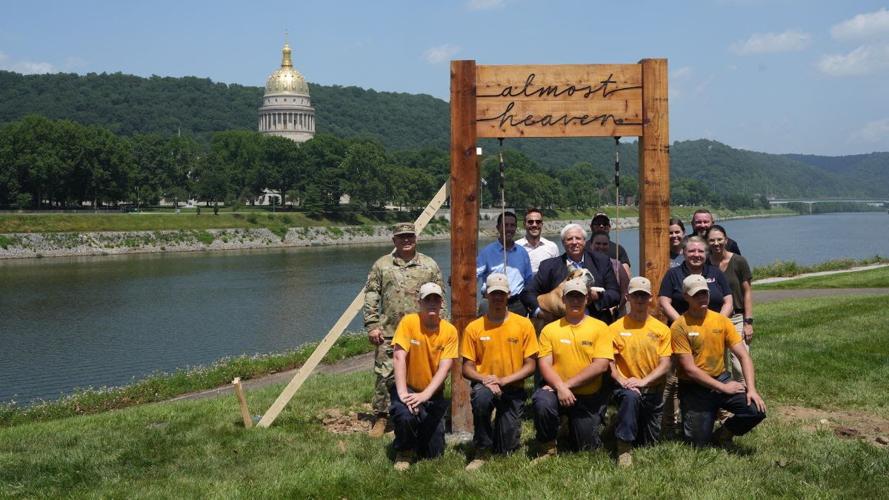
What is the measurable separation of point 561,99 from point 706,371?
2786mm

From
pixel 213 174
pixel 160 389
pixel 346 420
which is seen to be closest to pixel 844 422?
pixel 346 420

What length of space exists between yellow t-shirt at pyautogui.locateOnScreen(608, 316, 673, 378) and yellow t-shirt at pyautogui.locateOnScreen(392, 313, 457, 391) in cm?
135

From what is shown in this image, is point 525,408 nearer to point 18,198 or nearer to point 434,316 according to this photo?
point 434,316

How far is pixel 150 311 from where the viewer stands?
36750mm

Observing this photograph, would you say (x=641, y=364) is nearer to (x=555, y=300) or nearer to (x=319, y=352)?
(x=555, y=300)

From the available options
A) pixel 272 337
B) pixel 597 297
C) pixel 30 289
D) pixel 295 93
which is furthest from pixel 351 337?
pixel 295 93

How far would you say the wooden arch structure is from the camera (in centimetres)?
828

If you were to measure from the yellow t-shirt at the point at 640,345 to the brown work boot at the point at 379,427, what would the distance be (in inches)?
99.6

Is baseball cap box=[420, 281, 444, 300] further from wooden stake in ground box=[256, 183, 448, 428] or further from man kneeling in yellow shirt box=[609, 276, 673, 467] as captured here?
wooden stake in ground box=[256, 183, 448, 428]

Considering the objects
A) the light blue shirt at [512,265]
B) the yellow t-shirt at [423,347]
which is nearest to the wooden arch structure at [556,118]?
the light blue shirt at [512,265]

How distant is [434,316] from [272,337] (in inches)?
887

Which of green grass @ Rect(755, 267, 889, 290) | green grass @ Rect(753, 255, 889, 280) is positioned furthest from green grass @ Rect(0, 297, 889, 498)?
green grass @ Rect(753, 255, 889, 280)

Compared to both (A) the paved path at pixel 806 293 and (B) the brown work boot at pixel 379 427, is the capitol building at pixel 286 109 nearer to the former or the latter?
(A) the paved path at pixel 806 293

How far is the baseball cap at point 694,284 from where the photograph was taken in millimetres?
7215
